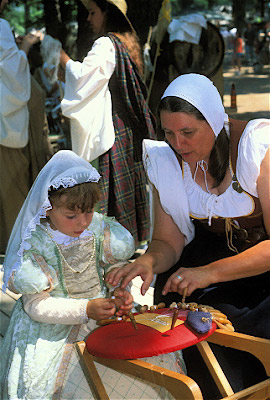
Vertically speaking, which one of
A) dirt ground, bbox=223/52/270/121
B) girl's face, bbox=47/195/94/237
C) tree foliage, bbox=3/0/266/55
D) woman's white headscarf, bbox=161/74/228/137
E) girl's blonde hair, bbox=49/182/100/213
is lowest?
dirt ground, bbox=223/52/270/121

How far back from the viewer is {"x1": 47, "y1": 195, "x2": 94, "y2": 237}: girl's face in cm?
215

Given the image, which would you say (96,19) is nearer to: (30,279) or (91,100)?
(91,100)

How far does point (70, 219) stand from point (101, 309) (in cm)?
35

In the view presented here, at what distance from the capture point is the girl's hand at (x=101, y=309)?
206 cm

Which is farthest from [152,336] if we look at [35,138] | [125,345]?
[35,138]

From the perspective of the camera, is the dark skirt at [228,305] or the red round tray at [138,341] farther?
the dark skirt at [228,305]

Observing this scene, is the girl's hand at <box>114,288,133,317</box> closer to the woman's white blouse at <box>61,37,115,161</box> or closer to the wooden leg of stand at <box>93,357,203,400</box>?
the wooden leg of stand at <box>93,357,203,400</box>

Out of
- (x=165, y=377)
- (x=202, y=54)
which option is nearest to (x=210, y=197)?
(x=165, y=377)

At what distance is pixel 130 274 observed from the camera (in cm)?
214

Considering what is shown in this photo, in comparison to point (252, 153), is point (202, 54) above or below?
below

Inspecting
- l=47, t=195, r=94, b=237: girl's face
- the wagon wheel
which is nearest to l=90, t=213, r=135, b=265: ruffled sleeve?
l=47, t=195, r=94, b=237: girl's face

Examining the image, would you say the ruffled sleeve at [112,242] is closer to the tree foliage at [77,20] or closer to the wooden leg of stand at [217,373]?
the wooden leg of stand at [217,373]

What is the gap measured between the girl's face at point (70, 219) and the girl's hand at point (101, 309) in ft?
0.92

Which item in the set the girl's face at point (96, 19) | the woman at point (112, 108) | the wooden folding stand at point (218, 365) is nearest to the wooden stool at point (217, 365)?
the wooden folding stand at point (218, 365)
